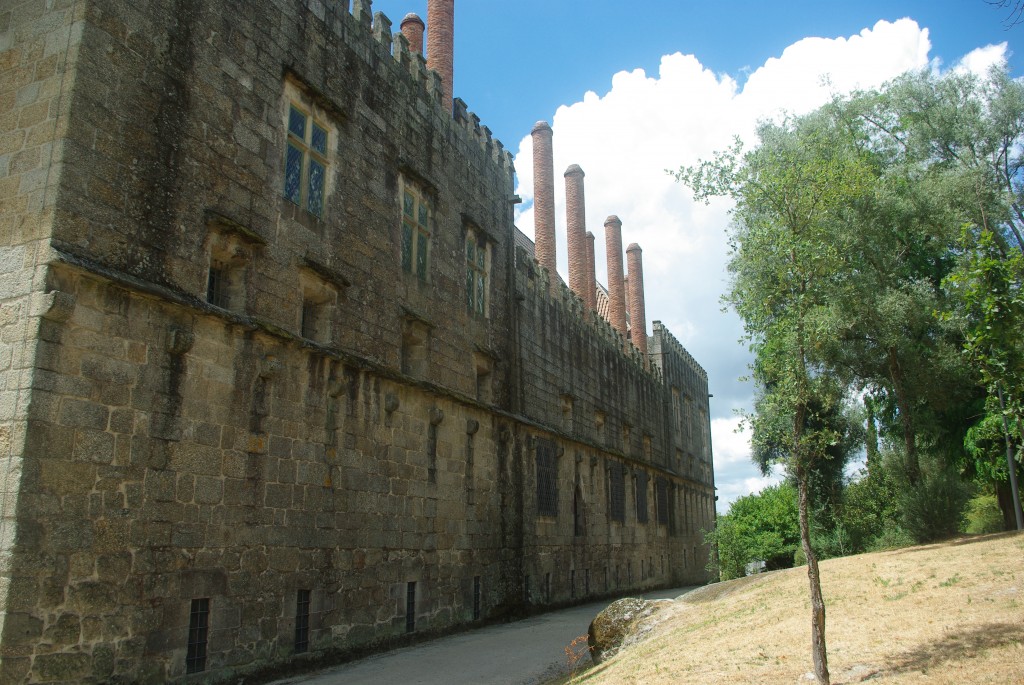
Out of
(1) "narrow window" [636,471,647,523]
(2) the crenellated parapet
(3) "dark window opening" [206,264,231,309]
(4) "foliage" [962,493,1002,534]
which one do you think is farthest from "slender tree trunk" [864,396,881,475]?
(3) "dark window opening" [206,264,231,309]

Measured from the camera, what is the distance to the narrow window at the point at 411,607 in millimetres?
13758

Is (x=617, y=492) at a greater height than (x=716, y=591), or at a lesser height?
greater

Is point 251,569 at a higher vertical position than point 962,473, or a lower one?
lower

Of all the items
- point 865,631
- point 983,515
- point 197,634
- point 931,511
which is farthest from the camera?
point 983,515

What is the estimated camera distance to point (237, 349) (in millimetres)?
10344

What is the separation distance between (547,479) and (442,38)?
11.5m

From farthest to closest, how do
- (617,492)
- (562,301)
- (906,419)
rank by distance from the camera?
(617,492), (562,301), (906,419)

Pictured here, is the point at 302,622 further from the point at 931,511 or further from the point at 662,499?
the point at 662,499

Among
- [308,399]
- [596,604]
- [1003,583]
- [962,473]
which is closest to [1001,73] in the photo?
[962,473]

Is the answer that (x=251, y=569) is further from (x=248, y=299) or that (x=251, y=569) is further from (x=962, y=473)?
(x=962, y=473)

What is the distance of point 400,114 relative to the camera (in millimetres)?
15227

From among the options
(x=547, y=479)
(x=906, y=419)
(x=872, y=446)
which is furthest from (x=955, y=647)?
(x=872, y=446)

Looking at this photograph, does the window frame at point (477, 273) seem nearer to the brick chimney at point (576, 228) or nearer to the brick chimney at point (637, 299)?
the brick chimney at point (576, 228)

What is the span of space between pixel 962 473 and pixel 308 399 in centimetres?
1974
